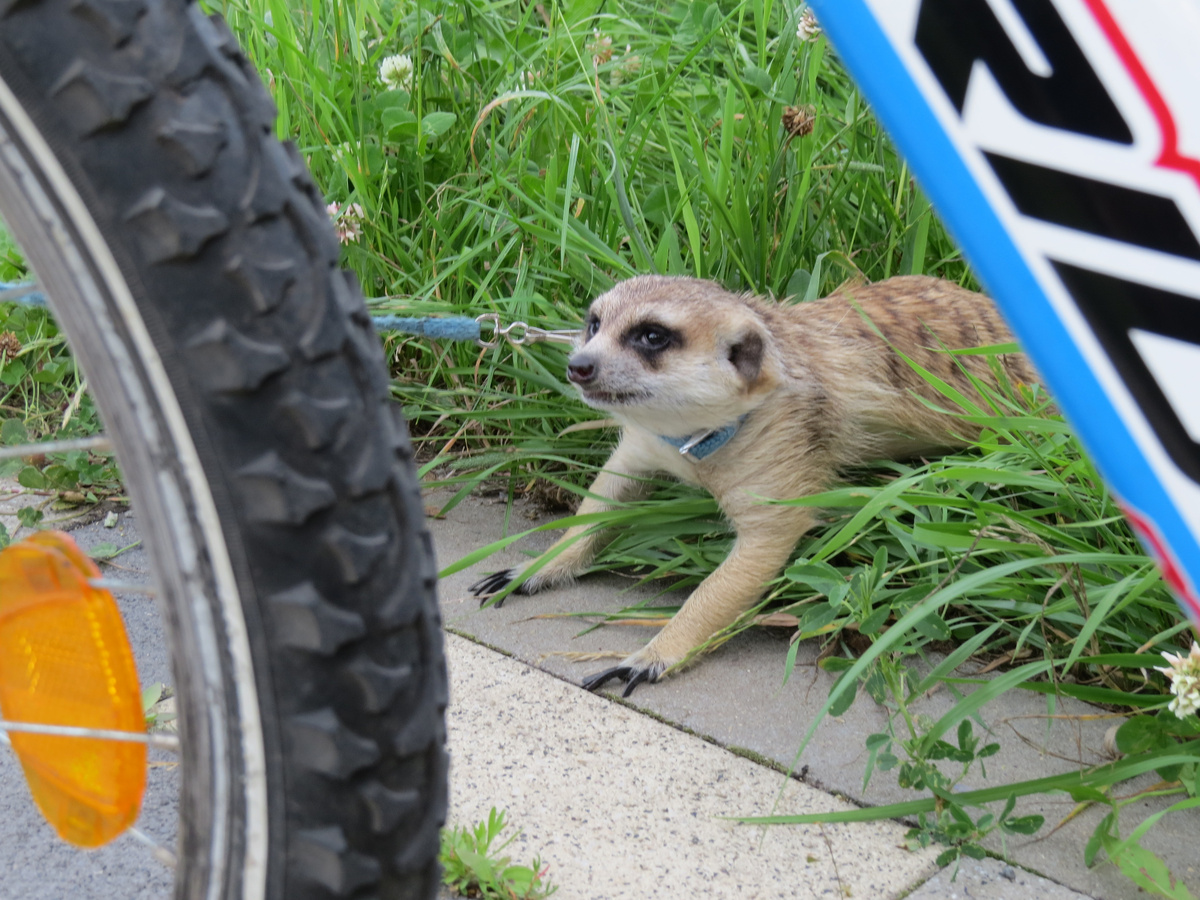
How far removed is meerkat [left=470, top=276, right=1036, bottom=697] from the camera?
2273mm

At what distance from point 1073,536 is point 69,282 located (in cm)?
165

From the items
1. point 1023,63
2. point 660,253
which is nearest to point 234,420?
point 1023,63

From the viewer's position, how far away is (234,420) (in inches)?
31.3

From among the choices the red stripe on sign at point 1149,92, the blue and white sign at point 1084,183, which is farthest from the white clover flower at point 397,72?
the red stripe on sign at point 1149,92

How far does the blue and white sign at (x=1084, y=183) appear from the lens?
0.62 m

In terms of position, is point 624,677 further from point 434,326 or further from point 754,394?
point 434,326

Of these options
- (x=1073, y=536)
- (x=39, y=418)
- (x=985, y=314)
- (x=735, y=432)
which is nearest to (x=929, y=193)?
(x=1073, y=536)

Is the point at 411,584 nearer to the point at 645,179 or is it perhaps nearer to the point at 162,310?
the point at 162,310

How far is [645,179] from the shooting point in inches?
123

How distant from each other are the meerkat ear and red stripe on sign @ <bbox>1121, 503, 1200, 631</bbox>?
5.48 ft

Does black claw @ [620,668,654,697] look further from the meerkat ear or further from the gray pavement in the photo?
the meerkat ear

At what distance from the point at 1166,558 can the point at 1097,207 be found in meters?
0.22

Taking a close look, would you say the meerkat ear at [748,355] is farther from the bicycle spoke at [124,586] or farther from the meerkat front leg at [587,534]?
the bicycle spoke at [124,586]

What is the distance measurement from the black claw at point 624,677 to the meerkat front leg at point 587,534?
349 mm
